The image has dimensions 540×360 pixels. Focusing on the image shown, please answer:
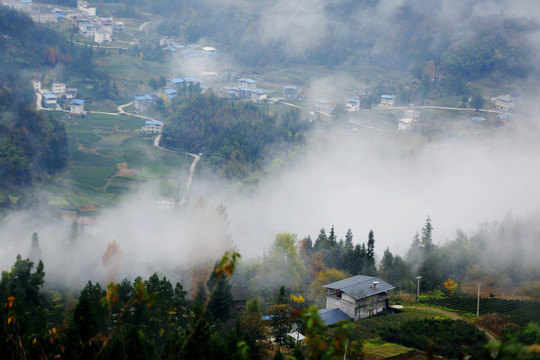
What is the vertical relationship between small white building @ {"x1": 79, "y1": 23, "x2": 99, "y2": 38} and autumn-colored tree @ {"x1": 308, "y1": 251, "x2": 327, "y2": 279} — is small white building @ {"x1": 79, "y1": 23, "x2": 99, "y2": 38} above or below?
above

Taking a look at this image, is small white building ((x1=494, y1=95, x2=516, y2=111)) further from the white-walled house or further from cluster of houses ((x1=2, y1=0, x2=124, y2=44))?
the white-walled house

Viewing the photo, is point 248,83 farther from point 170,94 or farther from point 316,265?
point 316,265

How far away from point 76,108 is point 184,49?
20.4 metres

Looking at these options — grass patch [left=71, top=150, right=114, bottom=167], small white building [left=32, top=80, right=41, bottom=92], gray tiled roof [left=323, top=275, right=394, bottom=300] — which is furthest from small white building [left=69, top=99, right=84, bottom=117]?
gray tiled roof [left=323, top=275, right=394, bottom=300]

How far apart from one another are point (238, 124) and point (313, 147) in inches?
198

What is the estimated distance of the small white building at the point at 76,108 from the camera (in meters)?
39.9

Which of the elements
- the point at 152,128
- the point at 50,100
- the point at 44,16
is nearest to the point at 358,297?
the point at 152,128

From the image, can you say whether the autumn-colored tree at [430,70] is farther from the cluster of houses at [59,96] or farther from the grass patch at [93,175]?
the grass patch at [93,175]

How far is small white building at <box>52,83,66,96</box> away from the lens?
4222cm

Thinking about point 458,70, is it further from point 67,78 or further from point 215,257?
point 215,257

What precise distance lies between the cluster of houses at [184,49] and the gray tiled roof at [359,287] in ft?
138

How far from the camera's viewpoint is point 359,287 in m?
17.0

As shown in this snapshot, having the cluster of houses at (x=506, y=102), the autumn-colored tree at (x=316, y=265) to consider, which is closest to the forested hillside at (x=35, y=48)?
the autumn-colored tree at (x=316, y=265)

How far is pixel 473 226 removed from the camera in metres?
29.8
